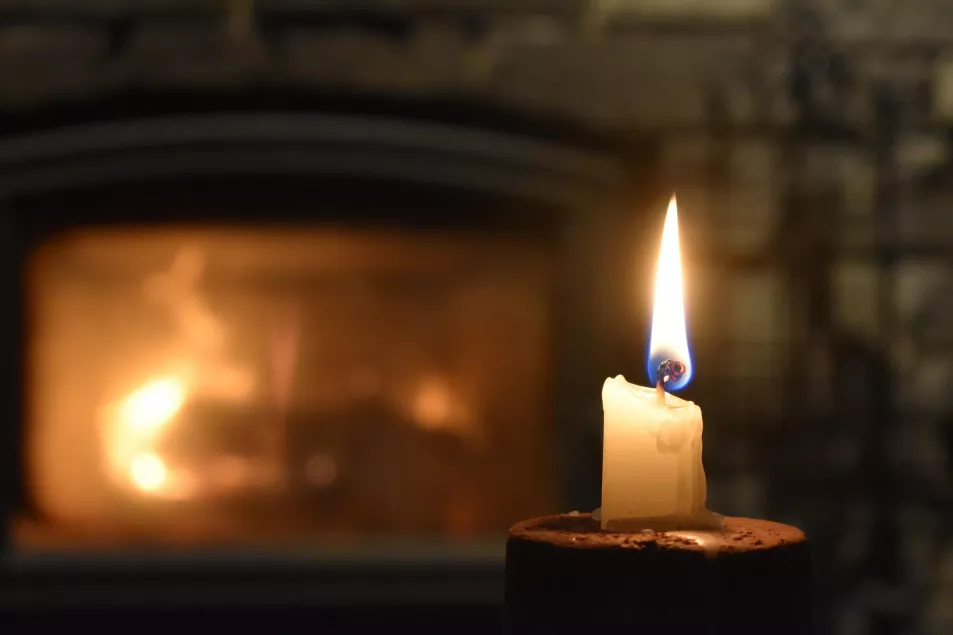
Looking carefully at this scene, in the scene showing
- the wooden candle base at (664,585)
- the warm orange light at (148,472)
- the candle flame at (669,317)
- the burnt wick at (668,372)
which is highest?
the candle flame at (669,317)

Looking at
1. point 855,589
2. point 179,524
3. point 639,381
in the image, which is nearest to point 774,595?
point 639,381

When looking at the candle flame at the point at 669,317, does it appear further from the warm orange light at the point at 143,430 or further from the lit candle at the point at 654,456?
the warm orange light at the point at 143,430

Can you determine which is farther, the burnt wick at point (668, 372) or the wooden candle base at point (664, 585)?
the burnt wick at point (668, 372)

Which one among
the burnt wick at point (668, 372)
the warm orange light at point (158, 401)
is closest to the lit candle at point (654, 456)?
the burnt wick at point (668, 372)

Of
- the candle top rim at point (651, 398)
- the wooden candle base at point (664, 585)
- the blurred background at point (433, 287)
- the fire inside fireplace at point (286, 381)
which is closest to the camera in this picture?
the wooden candle base at point (664, 585)

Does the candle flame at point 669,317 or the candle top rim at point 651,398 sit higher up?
the candle flame at point 669,317

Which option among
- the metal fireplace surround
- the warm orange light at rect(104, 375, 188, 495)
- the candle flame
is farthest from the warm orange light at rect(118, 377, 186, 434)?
the candle flame

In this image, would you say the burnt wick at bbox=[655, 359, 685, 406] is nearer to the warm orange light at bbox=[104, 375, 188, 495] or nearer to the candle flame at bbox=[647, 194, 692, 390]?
the candle flame at bbox=[647, 194, 692, 390]

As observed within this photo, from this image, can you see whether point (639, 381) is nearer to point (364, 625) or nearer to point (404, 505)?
point (404, 505)
